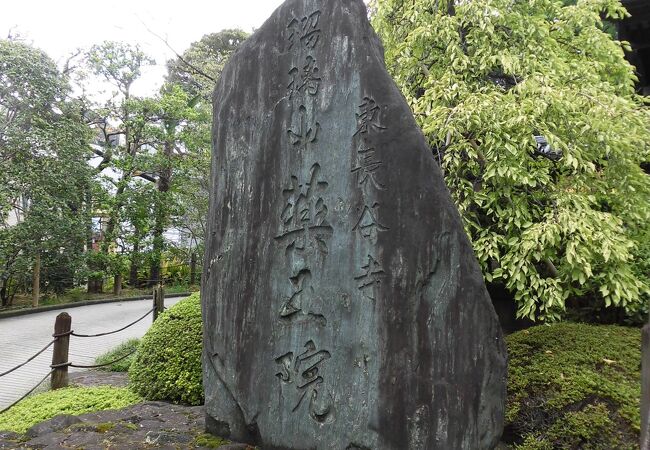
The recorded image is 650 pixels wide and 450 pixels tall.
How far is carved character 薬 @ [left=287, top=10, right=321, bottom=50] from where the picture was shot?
3.77 meters

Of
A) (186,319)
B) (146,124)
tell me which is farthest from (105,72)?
(186,319)

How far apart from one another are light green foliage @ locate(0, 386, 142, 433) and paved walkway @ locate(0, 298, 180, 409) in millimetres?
1421

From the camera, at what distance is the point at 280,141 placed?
12.6 feet

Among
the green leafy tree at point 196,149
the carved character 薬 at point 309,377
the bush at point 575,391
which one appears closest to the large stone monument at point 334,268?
the carved character 薬 at point 309,377

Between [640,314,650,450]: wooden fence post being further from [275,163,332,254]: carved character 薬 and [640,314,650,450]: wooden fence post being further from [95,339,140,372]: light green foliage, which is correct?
[95,339,140,372]: light green foliage

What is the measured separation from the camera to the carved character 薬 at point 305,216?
3.54 metres

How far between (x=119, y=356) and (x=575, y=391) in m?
7.35

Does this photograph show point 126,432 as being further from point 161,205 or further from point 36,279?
point 161,205

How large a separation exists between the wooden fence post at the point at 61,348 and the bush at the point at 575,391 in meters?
5.37

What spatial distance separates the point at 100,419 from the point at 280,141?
9.85 ft

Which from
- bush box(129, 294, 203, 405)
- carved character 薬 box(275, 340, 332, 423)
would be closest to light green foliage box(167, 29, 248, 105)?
bush box(129, 294, 203, 405)

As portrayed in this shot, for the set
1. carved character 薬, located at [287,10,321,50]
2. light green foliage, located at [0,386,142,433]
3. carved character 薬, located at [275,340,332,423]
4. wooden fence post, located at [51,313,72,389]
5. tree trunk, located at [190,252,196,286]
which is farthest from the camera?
tree trunk, located at [190,252,196,286]

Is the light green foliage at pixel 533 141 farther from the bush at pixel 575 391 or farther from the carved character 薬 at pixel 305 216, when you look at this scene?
the carved character 薬 at pixel 305 216

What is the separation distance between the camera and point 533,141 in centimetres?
475
